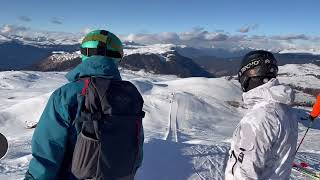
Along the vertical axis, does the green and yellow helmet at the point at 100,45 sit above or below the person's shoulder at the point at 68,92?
above

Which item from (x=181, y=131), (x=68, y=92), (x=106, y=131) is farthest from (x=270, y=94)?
(x=181, y=131)

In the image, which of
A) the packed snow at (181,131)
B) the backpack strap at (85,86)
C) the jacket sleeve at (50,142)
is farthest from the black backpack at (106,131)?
the packed snow at (181,131)

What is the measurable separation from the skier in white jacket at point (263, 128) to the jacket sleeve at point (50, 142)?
1.52m

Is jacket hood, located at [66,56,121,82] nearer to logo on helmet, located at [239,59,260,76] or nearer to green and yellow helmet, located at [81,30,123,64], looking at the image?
green and yellow helmet, located at [81,30,123,64]

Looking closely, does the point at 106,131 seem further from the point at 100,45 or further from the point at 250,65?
the point at 250,65

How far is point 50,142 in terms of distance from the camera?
10.0 ft

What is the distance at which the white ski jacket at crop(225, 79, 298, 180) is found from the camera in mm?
3539

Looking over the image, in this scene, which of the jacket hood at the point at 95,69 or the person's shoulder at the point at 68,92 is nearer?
the person's shoulder at the point at 68,92

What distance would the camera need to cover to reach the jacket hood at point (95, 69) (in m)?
3.35

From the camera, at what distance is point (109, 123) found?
314cm

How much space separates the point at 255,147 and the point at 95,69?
1484mm

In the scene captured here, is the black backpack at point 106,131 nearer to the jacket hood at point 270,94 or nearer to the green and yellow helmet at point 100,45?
the green and yellow helmet at point 100,45

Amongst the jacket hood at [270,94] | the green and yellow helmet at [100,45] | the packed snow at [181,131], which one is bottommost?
the packed snow at [181,131]

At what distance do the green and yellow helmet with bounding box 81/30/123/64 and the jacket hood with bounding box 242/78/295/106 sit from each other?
127cm
